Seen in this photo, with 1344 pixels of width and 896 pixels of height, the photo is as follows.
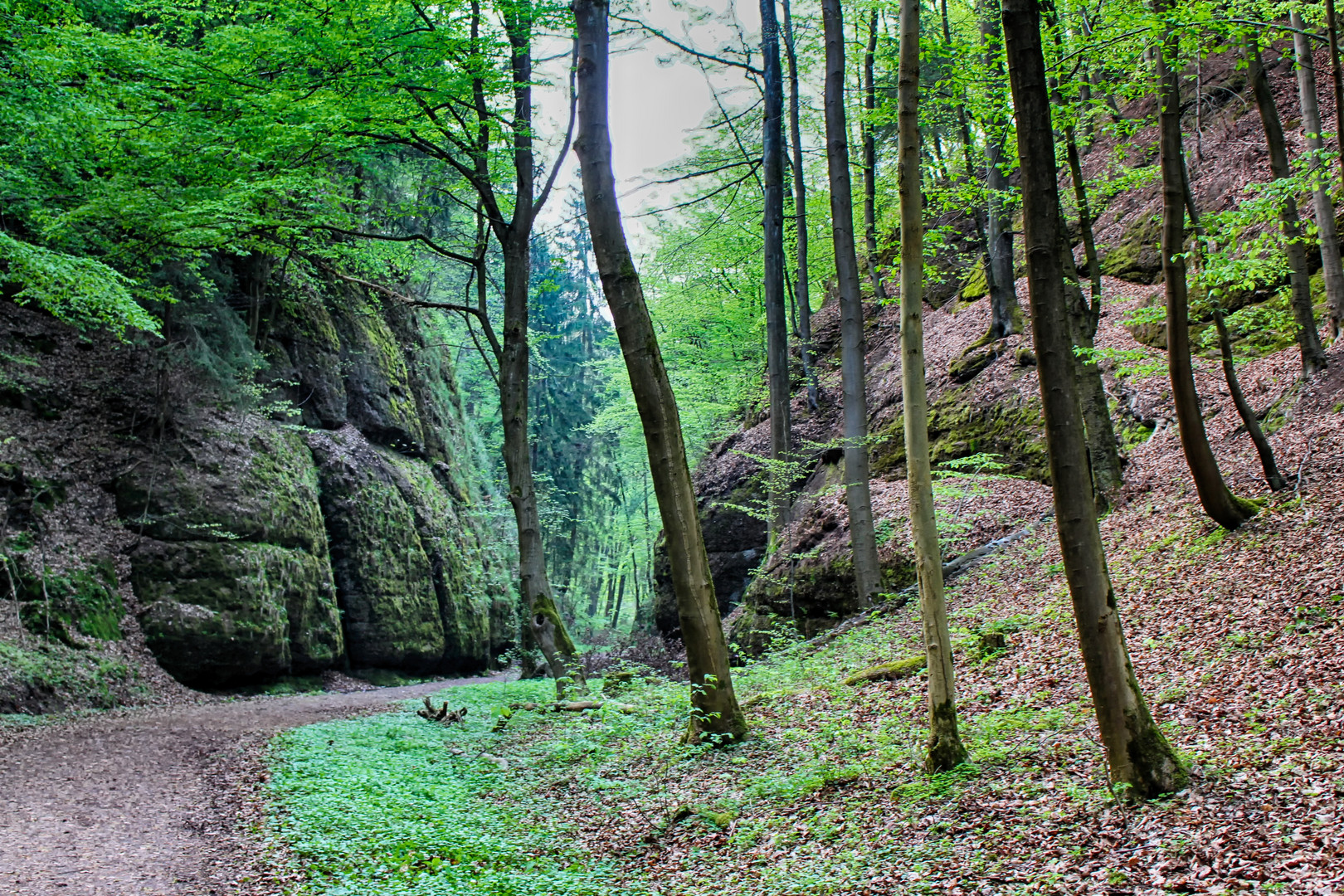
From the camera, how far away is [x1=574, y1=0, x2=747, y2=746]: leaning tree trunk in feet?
22.4

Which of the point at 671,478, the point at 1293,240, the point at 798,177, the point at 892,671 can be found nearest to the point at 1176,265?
the point at 1293,240

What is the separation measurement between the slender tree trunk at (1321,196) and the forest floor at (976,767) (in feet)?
2.17

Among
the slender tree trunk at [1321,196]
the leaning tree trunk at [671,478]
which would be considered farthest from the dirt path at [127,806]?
the slender tree trunk at [1321,196]

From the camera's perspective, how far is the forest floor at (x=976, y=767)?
3807 mm

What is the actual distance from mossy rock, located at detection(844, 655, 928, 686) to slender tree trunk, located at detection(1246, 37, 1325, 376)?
223 inches

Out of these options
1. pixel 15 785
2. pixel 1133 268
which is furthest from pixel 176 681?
pixel 1133 268

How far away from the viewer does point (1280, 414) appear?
920 cm

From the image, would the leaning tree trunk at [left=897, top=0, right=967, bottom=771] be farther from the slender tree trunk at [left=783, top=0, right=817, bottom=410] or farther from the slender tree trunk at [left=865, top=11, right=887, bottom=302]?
the slender tree trunk at [left=865, top=11, right=887, bottom=302]

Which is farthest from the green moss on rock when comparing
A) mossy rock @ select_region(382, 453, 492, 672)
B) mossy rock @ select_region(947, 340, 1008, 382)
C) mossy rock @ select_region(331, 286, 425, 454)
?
mossy rock @ select_region(947, 340, 1008, 382)

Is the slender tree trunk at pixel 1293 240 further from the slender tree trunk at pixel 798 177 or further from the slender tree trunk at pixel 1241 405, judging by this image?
the slender tree trunk at pixel 798 177

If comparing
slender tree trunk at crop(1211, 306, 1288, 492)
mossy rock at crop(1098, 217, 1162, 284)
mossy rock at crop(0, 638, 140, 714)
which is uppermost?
mossy rock at crop(1098, 217, 1162, 284)

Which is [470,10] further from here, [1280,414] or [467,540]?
[467,540]

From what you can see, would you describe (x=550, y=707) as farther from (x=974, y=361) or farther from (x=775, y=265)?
(x=974, y=361)

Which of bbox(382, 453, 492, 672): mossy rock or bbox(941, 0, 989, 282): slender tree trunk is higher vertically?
bbox(941, 0, 989, 282): slender tree trunk
